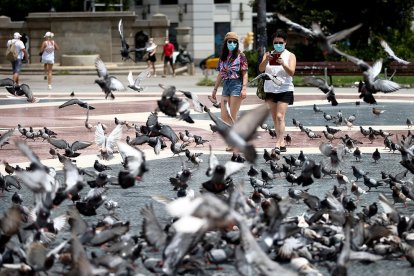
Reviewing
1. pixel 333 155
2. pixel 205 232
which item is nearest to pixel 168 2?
pixel 333 155

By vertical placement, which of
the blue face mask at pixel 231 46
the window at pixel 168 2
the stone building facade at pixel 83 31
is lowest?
the window at pixel 168 2

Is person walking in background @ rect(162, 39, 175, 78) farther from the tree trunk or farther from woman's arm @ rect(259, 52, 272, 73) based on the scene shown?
woman's arm @ rect(259, 52, 272, 73)

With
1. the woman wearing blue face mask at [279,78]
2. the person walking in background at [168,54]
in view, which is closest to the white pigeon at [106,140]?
the woman wearing blue face mask at [279,78]

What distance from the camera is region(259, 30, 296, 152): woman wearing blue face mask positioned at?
44.0 feet

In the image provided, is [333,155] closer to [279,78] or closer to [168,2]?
[279,78]

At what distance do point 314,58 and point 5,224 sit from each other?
117 feet

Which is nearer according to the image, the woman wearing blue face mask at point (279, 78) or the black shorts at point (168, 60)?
the woman wearing blue face mask at point (279, 78)

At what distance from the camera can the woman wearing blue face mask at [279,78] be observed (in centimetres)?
1341

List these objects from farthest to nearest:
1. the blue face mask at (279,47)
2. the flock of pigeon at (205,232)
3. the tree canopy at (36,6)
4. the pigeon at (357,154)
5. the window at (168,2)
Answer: the window at (168,2) → the tree canopy at (36,6) → the blue face mask at (279,47) → the pigeon at (357,154) → the flock of pigeon at (205,232)

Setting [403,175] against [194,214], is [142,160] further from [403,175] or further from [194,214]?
[403,175]

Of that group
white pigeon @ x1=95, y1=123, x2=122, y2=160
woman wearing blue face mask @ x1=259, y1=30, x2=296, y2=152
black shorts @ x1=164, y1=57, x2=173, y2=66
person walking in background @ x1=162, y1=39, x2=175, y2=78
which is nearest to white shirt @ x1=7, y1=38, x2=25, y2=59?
person walking in background @ x1=162, y1=39, x2=175, y2=78

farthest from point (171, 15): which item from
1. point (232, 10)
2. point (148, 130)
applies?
point (148, 130)

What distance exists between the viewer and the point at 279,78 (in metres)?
13.7

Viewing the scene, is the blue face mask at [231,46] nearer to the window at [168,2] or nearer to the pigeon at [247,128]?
the pigeon at [247,128]
